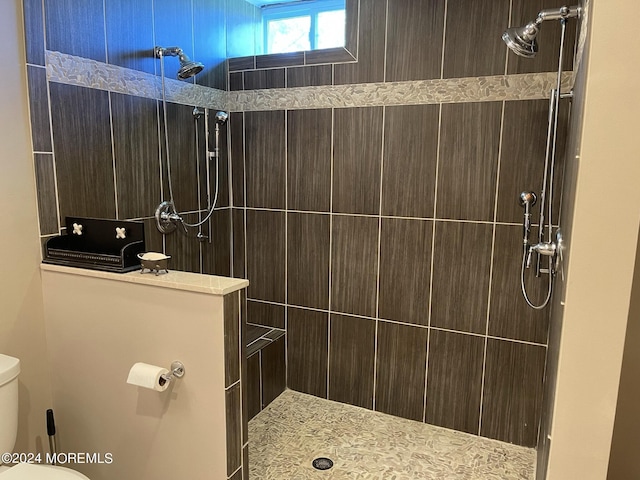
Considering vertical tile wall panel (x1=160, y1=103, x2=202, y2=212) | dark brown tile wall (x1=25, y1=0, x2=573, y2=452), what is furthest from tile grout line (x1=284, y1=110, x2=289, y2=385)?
vertical tile wall panel (x1=160, y1=103, x2=202, y2=212)

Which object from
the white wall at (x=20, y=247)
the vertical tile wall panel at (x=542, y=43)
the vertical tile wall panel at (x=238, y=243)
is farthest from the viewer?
the vertical tile wall panel at (x=238, y=243)

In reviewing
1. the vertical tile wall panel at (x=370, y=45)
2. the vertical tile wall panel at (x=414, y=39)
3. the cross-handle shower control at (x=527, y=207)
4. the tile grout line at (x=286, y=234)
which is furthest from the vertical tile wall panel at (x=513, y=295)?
the tile grout line at (x=286, y=234)

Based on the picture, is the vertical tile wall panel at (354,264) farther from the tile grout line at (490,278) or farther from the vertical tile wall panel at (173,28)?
the vertical tile wall panel at (173,28)

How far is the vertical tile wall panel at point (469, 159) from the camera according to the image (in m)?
2.35

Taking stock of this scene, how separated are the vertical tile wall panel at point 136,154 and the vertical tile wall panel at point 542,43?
75.9 inches

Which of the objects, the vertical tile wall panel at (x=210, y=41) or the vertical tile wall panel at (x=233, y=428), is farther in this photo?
the vertical tile wall panel at (x=210, y=41)

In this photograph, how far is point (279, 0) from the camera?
3.03 m

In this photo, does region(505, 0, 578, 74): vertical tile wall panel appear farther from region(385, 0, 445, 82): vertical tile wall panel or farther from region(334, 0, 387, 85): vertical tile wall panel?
region(334, 0, 387, 85): vertical tile wall panel

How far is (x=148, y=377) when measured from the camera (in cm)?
168

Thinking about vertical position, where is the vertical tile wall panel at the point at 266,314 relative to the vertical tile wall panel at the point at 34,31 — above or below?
below

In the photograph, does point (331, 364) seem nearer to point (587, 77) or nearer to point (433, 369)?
point (433, 369)

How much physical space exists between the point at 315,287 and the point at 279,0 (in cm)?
196

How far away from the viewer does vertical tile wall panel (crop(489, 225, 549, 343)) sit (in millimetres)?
2357

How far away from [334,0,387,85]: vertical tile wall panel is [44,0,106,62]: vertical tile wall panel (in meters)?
1.31
